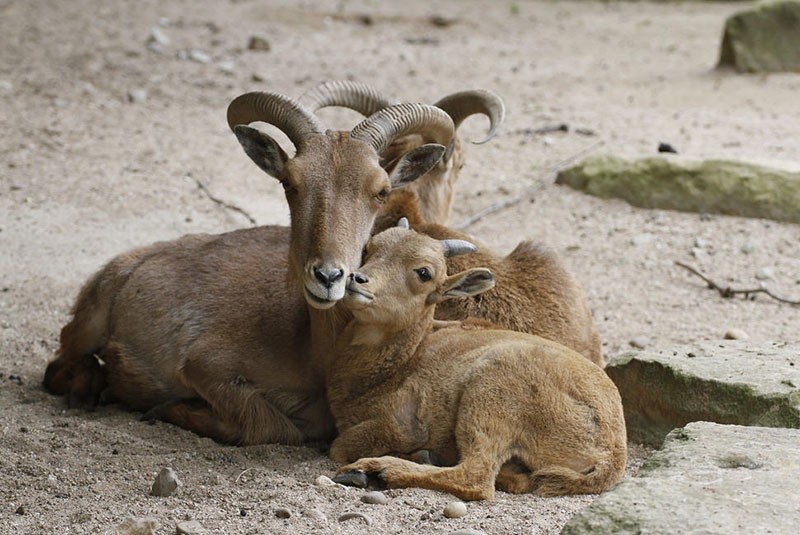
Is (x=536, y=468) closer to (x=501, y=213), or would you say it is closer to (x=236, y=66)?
(x=501, y=213)

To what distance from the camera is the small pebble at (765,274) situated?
34.3 ft

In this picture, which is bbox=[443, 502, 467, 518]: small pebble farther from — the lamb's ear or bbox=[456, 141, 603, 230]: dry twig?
bbox=[456, 141, 603, 230]: dry twig

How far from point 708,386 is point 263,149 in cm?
316

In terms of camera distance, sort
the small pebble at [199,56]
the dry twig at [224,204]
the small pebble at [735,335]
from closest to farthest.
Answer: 1. the small pebble at [735,335]
2. the dry twig at [224,204]
3. the small pebble at [199,56]

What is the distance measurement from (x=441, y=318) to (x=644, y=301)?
2.92 metres

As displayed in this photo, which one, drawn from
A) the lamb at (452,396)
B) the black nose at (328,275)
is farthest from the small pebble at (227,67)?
the black nose at (328,275)

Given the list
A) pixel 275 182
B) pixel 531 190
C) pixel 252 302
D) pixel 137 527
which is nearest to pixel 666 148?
pixel 531 190

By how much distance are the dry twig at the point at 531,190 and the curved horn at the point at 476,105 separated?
205 cm

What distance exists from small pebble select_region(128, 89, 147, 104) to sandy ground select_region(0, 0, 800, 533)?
0.22m

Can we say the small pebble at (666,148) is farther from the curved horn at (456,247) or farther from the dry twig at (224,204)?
the curved horn at (456,247)

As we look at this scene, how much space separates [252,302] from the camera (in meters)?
7.85

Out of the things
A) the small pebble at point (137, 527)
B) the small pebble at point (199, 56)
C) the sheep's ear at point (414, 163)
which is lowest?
the small pebble at point (137, 527)

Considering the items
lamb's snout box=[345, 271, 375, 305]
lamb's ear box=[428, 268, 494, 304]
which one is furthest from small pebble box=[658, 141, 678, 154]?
lamb's snout box=[345, 271, 375, 305]

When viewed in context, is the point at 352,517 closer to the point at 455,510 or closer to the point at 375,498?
the point at 375,498
